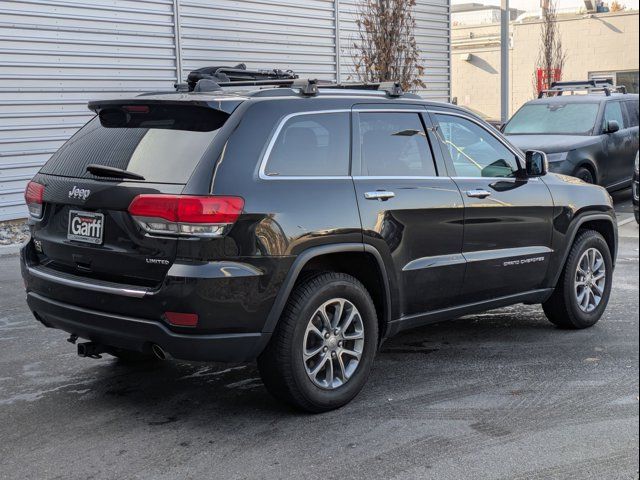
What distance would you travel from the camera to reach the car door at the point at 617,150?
13609 millimetres

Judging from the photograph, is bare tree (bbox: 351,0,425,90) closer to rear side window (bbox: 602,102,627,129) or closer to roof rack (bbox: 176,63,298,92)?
rear side window (bbox: 602,102,627,129)

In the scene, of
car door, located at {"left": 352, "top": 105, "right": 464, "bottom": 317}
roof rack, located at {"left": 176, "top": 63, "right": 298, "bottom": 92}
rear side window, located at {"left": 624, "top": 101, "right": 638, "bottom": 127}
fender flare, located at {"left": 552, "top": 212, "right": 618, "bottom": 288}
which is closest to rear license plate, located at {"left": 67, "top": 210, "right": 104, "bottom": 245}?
car door, located at {"left": 352, "top": 105, "right": 464, "bottom": 317}

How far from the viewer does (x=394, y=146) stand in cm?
541

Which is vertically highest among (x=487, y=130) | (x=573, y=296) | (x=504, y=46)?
(x=504, y=46)

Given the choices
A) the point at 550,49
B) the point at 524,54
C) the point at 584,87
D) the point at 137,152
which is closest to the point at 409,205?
the point at 137,152

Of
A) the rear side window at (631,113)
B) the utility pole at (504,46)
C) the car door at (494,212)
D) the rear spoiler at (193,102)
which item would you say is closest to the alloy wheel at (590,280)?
the car door at (494,212)

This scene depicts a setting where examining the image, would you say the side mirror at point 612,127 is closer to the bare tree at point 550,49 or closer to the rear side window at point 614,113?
the rear side window at point 614,113

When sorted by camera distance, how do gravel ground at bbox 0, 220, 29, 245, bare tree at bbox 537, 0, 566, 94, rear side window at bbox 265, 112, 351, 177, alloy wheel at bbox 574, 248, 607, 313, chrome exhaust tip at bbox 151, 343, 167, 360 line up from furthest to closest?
bare tree at bbox 537, 0, 566, 94 < gravel ground at bbox 0, 220, 29, 245 < alloy wheel at bbox 574, 248, 607, 313 < rear side window at bbox 265, 112, 351, 177 < chrome exhaust tip at bbox 151, 343, 167, 360

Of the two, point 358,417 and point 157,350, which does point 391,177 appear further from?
point 157,350

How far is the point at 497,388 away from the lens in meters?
5.30

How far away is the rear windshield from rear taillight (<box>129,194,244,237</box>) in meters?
0.15

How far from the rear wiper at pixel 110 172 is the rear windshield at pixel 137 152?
1.0 inches

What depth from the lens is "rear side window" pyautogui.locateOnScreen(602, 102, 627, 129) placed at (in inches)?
555

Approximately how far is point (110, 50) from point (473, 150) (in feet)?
25.7
